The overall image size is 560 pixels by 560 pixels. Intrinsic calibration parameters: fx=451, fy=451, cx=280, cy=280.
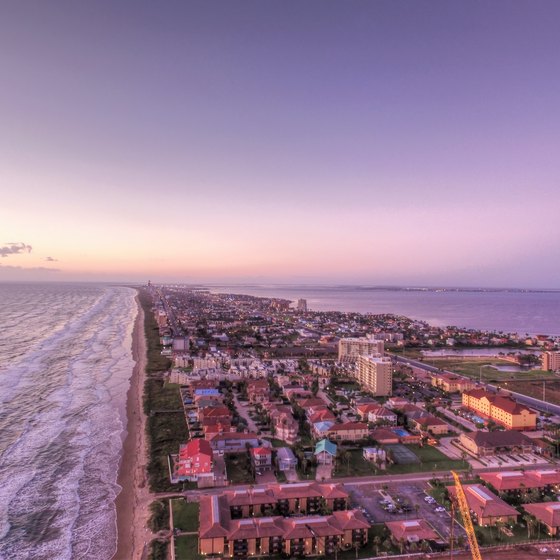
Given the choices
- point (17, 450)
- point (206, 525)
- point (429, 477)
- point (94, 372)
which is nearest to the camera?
point (206, 525)

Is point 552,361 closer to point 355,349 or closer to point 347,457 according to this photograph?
point 355,349

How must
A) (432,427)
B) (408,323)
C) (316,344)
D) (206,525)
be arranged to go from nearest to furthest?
(206,525)
(432,427)
(316,344)
(408,323)

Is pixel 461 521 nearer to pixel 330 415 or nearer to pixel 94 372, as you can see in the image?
pixel 330 415

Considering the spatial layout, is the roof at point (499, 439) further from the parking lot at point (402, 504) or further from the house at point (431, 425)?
the parking lot at point (402, 504)

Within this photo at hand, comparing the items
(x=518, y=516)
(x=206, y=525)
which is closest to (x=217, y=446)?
(x=206, y=525)

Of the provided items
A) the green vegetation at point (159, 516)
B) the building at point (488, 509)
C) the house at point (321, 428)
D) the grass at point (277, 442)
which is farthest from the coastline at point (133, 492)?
the building at point (488, 509)

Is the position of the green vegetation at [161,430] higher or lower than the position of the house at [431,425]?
lower

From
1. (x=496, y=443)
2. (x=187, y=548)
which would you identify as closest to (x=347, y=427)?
(x=496, y=443)
